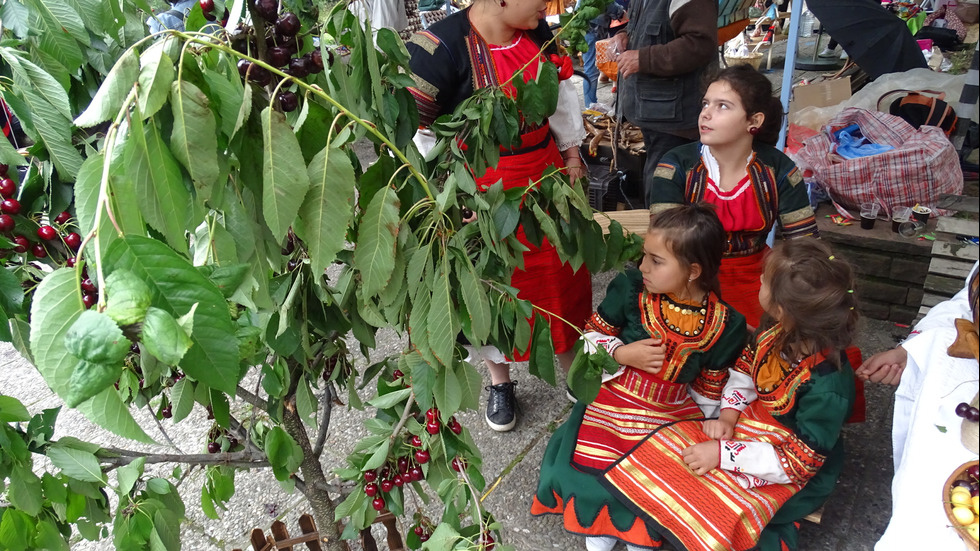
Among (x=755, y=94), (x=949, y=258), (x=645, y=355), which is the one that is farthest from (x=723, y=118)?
(x=949, y=258)

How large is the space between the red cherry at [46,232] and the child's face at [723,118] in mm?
1732

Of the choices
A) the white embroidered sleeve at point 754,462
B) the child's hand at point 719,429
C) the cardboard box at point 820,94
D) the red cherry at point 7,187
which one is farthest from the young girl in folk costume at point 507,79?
the cardboard box at point 820,94

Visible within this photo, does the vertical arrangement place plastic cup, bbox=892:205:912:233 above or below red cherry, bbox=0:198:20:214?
below

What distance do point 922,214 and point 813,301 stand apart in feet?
4.57

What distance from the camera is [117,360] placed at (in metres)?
0.36

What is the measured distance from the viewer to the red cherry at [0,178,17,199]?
3.02 feet

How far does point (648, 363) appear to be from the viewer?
1863 mm

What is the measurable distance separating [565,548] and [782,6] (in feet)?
25.2

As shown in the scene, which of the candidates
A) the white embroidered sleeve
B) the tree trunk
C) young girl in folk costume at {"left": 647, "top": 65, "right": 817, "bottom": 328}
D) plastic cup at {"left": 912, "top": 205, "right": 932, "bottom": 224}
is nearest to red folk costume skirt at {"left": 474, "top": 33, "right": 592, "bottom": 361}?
young girl in folk costume at {"left": 647, "top": 65, "right": 817, "bottom": 328}

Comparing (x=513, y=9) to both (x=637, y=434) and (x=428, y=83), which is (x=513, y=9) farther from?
(x=637, y=434)

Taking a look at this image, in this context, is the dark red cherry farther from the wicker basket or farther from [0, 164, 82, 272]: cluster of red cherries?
the wicker basket

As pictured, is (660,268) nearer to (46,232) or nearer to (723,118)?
(723,118)

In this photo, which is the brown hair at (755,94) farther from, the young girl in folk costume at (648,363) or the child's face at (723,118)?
Answer: the young girl in folk costume at (648,363)

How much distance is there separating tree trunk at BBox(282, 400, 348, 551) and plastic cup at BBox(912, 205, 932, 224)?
8.13 ft
